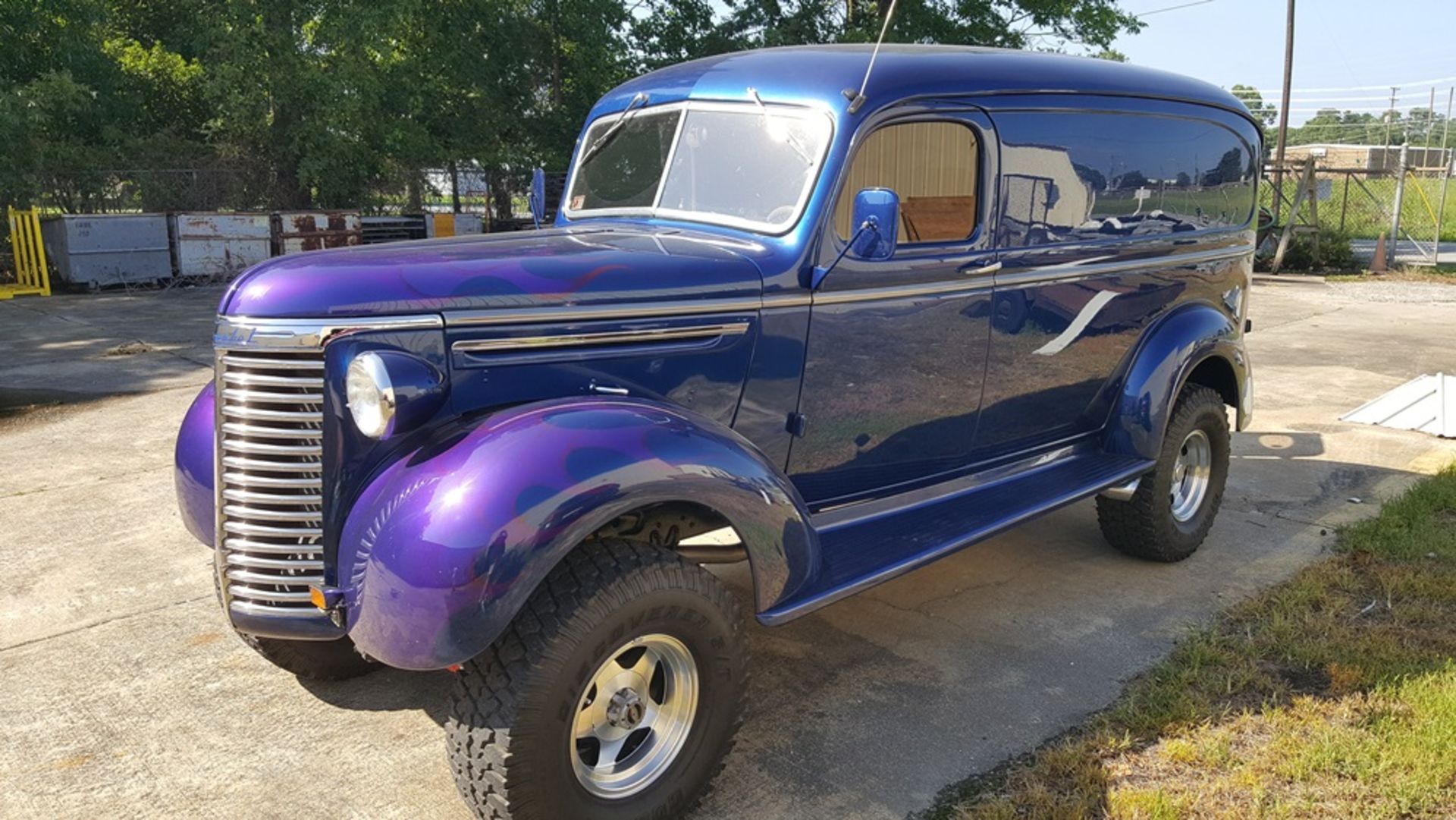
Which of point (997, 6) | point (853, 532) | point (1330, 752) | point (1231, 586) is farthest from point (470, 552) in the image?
point (997, 6)

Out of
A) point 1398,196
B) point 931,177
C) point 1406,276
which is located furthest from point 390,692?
point 1398,196

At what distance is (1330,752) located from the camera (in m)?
3.10

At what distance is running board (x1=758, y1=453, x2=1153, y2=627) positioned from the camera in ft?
10.3

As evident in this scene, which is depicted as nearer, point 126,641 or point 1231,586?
point 126,641

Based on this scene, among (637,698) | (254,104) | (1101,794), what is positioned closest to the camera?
(637,698)

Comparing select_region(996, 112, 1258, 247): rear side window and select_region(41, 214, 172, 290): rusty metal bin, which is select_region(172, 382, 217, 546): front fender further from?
select_region(41, 214, 172, 290): rusty metal bin

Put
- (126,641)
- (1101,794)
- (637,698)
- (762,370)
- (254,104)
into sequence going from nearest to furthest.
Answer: (637,698)
(1101,794)
(762,370)
(126,641)
(254,104)

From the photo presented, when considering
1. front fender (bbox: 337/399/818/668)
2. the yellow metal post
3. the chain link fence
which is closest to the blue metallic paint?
front fender (bbox: 337/399/818/668)

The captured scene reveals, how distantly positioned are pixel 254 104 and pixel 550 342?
53.5 feet

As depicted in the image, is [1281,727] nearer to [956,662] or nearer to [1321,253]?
[956,662]

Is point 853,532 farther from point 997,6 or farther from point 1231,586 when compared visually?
point 997,6

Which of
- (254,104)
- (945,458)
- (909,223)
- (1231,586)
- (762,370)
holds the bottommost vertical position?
(1231,586)

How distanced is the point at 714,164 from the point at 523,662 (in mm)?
1918

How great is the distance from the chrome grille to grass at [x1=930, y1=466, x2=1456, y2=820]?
74.6 inches
